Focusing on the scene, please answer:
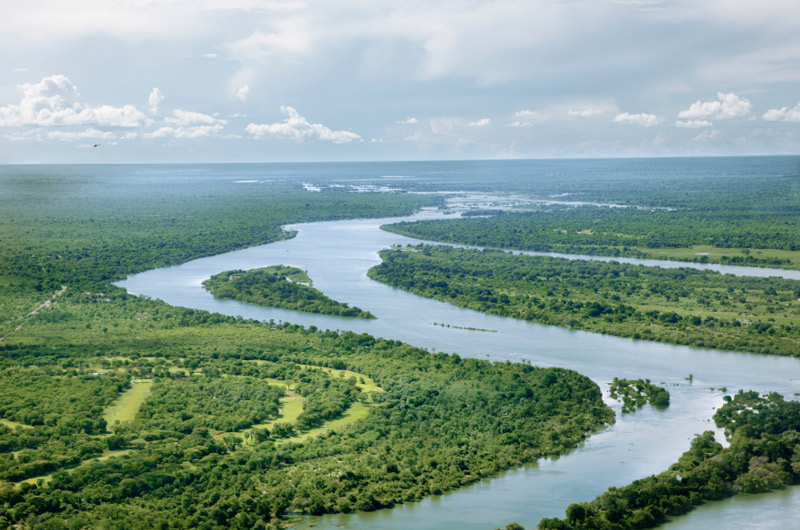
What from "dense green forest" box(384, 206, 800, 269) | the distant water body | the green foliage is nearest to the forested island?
the distant water body

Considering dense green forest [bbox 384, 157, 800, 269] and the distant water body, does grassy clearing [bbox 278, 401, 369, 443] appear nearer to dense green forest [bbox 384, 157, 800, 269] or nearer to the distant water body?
the distant water body

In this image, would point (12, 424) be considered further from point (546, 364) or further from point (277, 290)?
point (277, 290)

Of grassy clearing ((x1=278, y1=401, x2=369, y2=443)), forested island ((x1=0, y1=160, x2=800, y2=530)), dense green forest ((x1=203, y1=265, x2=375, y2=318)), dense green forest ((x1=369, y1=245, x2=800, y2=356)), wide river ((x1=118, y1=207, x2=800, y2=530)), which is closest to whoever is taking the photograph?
wide river ((x1=118, y1=207, x2=800, y2=530))

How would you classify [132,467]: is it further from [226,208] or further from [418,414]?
[226,208]

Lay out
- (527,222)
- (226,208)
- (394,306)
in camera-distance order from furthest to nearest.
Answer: (226,208) → (527,222) → (394,306)

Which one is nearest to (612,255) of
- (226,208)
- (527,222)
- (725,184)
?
(527,222)
